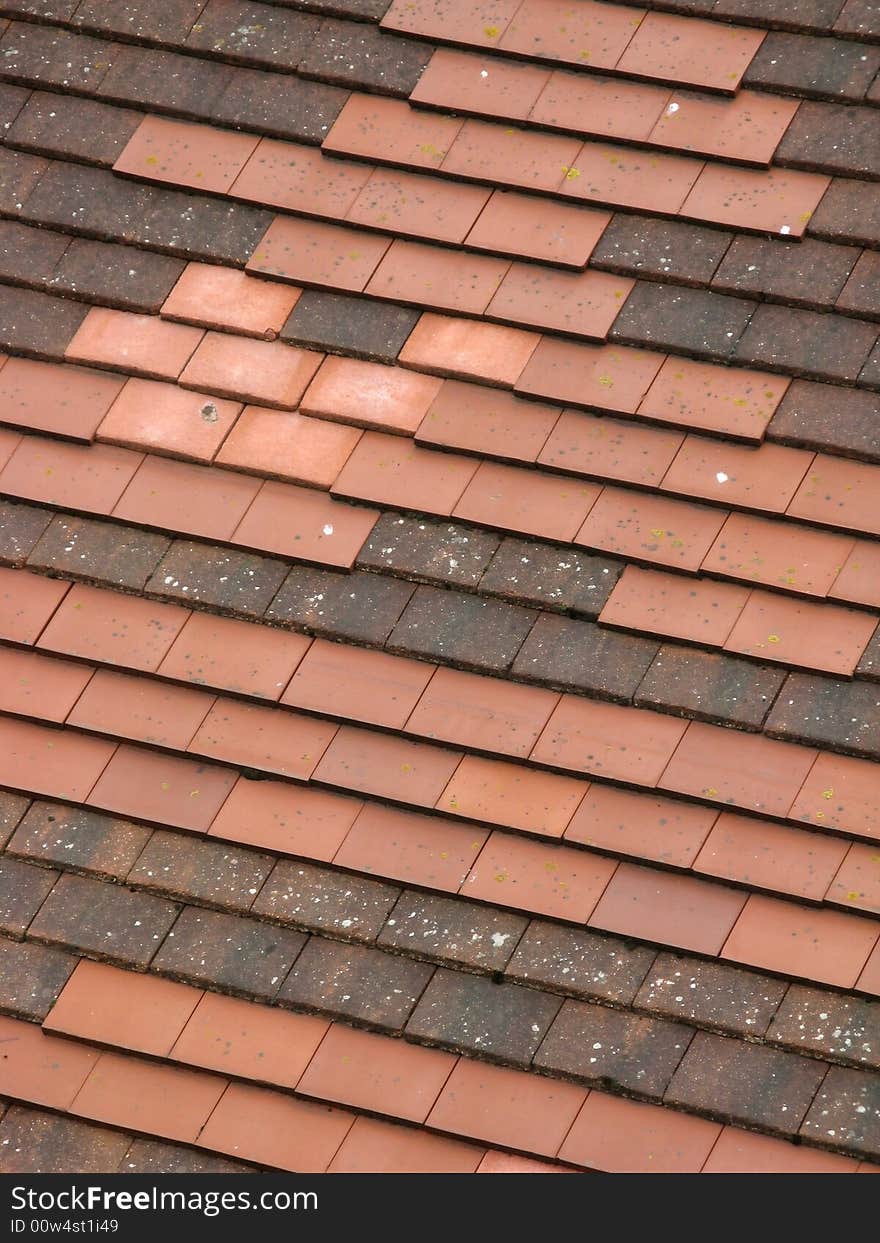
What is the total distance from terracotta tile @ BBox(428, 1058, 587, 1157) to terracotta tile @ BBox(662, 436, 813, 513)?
180 centimetres

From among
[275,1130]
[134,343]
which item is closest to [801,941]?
[275,1130]

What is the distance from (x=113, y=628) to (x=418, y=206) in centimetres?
168

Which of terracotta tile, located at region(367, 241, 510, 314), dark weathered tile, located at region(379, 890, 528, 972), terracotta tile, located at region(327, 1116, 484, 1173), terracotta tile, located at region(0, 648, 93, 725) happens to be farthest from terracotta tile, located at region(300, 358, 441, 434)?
terracotta tile, located at region(327, 1116, 484, 1173)

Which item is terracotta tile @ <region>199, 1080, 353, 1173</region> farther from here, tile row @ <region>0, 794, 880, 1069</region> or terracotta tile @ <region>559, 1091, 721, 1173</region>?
terracotta tile @ <region>559, 1091, 721, 1173</region>

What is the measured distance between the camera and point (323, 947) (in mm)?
7242

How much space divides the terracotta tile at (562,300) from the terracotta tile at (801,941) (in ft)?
6.21

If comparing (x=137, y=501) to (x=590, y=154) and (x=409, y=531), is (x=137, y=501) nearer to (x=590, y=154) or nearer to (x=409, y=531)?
(x=409, y=531)

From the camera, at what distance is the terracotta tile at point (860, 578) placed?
7.12 metres

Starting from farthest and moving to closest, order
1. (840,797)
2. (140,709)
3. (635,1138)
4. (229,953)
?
(140,709) < (229,953) < (840,797) < (635,1138)

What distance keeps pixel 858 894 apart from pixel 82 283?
3318 millimetres

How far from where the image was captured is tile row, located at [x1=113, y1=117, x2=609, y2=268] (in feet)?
25.6

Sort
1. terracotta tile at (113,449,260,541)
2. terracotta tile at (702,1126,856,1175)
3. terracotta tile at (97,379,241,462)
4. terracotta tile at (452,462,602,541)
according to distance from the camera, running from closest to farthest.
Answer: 1. terracotta tile at (702,1126,856,1175)
2. terracotta tile at (452,462,602,541)
3. terracotta tile at (113,449,260,541)
4. terracotta tile at (97,379,241,462)

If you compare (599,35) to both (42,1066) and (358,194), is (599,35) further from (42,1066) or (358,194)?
(42,1066)

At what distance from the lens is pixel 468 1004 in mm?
7062
